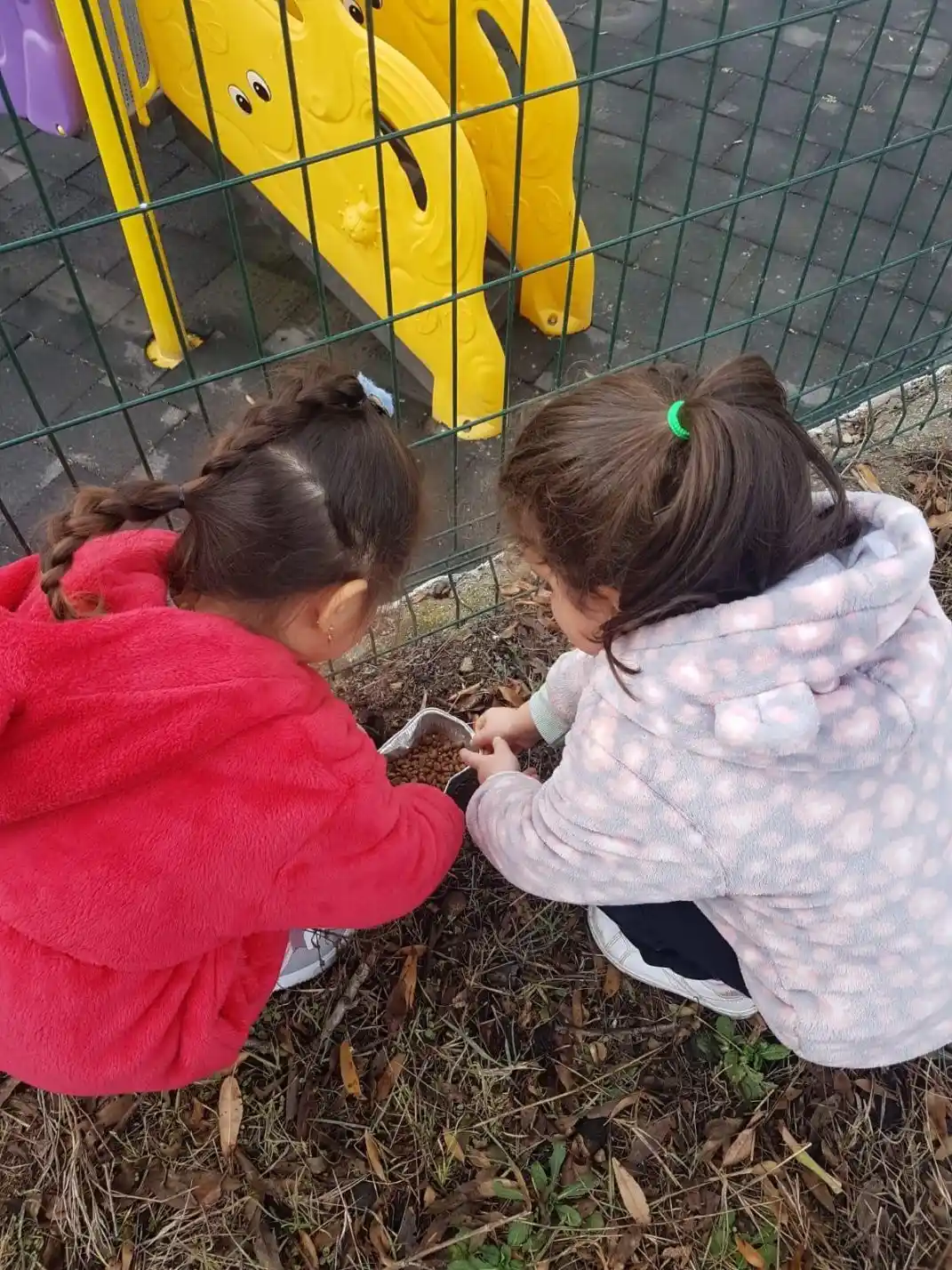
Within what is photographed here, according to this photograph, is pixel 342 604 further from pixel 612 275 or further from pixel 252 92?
pixel 612 275

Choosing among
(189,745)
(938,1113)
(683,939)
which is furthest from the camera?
(938,1113)

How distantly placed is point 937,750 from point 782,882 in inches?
9.5

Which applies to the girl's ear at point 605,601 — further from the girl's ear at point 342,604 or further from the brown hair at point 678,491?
the girl's ear at point 342,604

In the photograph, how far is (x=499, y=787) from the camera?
1499 millimetres

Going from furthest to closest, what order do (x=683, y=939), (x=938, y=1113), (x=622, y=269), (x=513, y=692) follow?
(x=622, y=269) < (x=513, y=692) < (x=938, y=1113) < (x=683, y=939)

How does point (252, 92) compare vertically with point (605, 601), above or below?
above

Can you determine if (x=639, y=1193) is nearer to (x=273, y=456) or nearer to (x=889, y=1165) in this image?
(x=889, y=1165)

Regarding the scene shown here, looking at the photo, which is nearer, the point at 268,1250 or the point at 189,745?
the point at 189,745

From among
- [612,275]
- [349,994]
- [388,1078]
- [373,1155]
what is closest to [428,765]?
[349,994]

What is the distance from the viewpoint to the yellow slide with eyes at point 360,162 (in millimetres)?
1991

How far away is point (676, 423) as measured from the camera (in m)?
1.06

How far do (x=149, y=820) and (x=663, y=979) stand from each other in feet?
2.97

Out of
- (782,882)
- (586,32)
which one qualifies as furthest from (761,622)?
(586,32)

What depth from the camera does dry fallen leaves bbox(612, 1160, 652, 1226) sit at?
1486 millimetres
